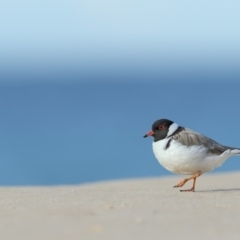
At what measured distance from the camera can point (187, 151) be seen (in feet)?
29.9

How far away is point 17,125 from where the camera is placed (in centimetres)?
4378

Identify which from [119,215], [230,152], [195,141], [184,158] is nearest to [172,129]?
[195,141]

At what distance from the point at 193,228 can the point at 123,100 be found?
61.5 metres

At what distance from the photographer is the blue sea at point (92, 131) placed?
1020 inches

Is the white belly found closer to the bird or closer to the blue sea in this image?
the bird

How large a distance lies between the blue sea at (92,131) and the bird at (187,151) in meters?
13.7

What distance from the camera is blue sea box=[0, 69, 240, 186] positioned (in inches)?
1020

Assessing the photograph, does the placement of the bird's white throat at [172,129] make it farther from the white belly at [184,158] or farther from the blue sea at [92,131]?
the blue sea at [92,131]

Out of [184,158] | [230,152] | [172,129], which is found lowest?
[184,158]

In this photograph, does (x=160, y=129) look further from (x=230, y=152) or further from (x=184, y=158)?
(x=230, y=152)

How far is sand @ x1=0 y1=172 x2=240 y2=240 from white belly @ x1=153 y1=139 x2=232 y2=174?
1.27 feet

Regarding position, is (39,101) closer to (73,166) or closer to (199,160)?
(73,166)

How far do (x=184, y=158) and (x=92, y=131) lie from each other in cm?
3038

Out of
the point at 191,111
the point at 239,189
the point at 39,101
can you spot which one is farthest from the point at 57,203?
the point at 39,101
